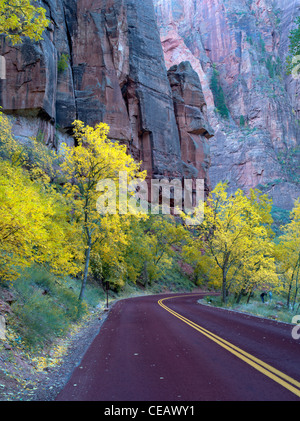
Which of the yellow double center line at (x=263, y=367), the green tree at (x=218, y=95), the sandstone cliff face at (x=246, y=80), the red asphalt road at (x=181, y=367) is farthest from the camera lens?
the green tree at (x=218, y=95)

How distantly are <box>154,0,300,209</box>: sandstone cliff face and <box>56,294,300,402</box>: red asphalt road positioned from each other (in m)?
86.8

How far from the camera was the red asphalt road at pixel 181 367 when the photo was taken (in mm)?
3918

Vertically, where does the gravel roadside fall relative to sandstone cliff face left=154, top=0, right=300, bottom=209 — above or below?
below

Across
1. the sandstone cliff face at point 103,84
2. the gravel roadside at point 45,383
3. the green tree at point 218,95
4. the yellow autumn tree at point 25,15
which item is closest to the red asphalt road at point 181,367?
the gravel roadside at point 45,383

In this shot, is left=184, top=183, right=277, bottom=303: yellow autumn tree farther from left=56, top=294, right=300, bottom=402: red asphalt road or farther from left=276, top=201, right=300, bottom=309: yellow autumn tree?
left=56, top=294, right=300, bottom=402: red asphalt road

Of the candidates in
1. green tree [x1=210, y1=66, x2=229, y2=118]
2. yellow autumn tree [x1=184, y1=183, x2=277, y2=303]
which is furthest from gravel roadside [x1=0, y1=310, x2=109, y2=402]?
green tree [x1=210, y1=66, x2=229, y2=118]

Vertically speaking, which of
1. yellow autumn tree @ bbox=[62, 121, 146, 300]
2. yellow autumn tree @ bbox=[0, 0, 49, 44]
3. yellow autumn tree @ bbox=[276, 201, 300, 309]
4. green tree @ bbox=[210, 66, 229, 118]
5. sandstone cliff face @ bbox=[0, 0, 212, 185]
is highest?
green tree @ bbox=[210, 66, 229, 118]

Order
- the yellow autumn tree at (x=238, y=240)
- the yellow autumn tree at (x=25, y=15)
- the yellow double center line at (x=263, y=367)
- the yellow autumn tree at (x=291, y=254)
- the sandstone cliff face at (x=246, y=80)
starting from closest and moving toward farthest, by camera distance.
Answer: the yellow double center line at (x=263, y=367) → the yellow autumn tree at (x=25, y=15) → the yellow autumn tree at (x=238, y=240) → the yellow autumn tree at (x=291, y=254) → the sandstone cliff face at (x=246, y=80)

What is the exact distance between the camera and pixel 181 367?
201 inches

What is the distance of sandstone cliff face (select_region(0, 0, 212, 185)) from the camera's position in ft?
102

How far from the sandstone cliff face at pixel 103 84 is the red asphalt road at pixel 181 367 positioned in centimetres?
2948

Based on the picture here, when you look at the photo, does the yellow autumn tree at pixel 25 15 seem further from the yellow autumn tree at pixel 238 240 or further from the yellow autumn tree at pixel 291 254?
the yellow autumn tree at pixel 291 254
